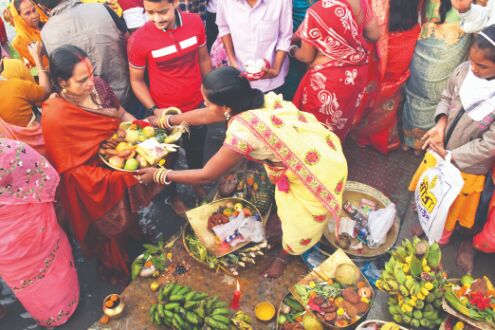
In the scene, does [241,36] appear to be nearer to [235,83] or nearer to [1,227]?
[235,83]

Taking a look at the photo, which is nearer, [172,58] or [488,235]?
[488,235]

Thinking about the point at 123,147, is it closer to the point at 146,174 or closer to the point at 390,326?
the point at 146,174

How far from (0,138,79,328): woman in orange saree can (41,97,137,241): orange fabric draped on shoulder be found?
0.60ft

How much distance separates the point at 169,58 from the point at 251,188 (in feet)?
4.47

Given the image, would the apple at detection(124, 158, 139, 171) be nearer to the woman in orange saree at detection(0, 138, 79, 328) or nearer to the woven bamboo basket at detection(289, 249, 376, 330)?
the woman in orange saree at detection(0, 138, 79, 328)

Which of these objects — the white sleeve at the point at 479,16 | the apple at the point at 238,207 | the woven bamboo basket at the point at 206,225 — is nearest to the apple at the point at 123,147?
the woven bamboo basket at the point at 206,225

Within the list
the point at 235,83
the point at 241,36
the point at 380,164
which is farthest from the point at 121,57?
the point at 380,164

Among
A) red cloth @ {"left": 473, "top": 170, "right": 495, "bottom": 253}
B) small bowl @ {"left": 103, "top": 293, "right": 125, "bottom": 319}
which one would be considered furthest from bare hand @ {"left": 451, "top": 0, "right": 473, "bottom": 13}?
small bowl @ {"left": 103, "top": 293, "right": 125, "bottom": 319}

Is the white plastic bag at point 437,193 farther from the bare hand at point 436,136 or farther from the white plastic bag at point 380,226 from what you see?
the white plastic bag at point 380,226

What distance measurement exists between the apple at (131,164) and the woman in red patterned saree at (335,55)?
1.51 meters

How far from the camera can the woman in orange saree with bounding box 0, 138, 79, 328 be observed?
2.57m

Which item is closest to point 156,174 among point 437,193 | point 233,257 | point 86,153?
point 86,153

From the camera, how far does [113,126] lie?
317 centimetres

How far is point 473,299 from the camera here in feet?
8.13
